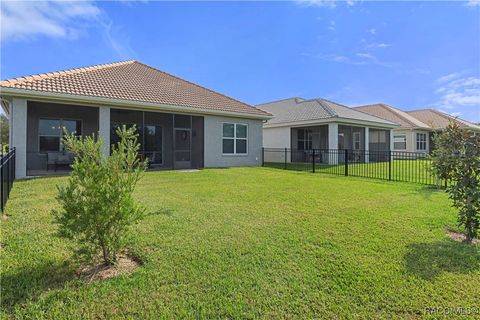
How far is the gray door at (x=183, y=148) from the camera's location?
664 inches

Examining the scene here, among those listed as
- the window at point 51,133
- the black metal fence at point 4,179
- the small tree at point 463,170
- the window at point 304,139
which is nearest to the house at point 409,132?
the window at point 304,139

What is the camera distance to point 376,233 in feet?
15.9

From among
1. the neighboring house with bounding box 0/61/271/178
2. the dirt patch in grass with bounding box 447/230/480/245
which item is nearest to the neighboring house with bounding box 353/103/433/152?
the neighboring house with bounding box 0/61/271/178

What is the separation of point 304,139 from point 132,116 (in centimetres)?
1379

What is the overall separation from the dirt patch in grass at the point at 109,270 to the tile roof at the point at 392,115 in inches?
1238

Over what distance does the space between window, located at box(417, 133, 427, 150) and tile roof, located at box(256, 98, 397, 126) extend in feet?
30.7

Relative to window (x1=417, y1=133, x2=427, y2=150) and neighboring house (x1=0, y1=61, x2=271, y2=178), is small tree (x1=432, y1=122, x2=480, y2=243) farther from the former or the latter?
window (x1=417, y1=133, x2=427, y2=150)

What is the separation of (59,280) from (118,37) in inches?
526

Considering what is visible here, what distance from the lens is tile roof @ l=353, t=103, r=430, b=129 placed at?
30.0 m

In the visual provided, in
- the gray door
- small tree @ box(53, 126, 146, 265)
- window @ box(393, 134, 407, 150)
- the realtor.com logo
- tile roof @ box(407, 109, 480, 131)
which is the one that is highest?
tile roof @ box(407, 109, 480, 131)

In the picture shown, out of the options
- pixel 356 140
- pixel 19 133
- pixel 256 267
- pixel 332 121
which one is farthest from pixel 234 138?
pixel 256 267

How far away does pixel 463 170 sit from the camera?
4785 mm

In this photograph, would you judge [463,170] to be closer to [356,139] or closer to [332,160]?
[332,160]

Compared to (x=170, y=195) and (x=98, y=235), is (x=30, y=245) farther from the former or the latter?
(x=170, y=195)
